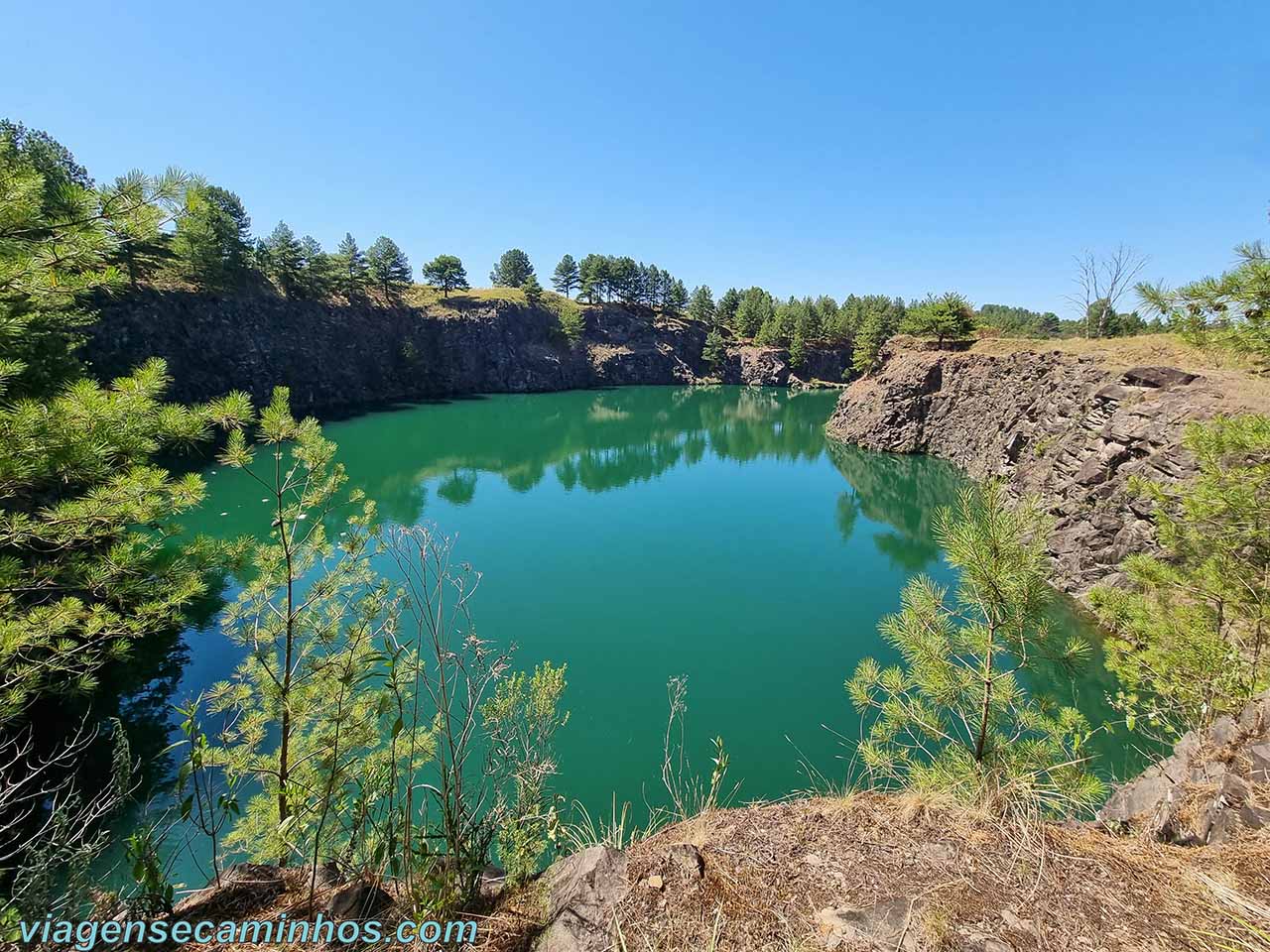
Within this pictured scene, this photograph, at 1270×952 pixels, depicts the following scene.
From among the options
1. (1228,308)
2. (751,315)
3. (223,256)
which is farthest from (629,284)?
(1228,308)

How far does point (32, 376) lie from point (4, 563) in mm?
4557

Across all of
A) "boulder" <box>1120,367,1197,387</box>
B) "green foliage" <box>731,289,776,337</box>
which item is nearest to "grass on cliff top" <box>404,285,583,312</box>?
"green foliage" <box>731,289,776,337</box>

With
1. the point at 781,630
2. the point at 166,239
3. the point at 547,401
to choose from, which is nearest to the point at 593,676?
the point at 781,630

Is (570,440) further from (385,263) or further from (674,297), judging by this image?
(674,297)

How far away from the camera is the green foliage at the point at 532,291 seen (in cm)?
6185

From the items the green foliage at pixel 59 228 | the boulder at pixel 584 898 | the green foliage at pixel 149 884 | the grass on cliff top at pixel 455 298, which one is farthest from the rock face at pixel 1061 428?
the grass on cliff top at pixel 455 298

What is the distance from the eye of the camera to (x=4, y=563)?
380cm

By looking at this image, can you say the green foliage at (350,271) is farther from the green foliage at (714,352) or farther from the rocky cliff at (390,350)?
the green foliage at (714,352)

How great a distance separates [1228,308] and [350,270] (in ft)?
188

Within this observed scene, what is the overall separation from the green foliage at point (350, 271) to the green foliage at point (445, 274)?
23.2 ft

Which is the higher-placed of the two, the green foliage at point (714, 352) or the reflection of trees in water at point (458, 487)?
the green foliage at point (714, 352)

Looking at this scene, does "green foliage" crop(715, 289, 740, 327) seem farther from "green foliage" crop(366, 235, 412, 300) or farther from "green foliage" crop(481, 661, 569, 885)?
"green foliage" crop(481, 661, 569, 885)

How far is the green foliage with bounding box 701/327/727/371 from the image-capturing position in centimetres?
6712

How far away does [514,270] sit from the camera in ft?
225
